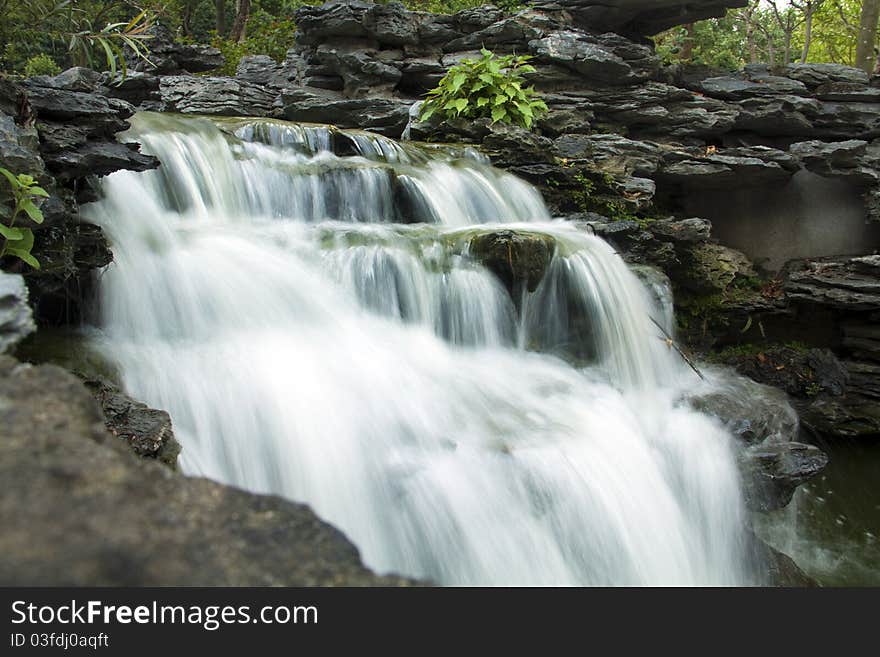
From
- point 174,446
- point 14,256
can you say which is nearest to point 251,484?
point 174,446

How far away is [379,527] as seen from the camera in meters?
3.18

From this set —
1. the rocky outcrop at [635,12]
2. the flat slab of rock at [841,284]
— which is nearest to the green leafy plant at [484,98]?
the rocky outcrop at [635,12]

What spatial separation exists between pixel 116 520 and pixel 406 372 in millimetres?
3264

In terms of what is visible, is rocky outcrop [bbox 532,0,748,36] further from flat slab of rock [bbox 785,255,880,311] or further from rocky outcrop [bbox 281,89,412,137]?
flat slab of rock [bbox 785,255,880,311]

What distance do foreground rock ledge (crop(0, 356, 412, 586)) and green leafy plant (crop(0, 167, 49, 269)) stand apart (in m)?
1.68

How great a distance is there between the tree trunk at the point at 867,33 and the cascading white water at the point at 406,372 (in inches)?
417

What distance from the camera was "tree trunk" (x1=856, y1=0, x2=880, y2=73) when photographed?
40.9 feet

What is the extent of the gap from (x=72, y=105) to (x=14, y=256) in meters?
1.47

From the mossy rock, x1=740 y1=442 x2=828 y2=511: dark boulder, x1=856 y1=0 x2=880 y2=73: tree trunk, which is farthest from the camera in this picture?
x1=856 y1=0 x2=880 y2=73: tree trunk

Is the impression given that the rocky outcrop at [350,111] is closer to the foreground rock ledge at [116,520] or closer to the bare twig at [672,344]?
the bare twig at [672,344]

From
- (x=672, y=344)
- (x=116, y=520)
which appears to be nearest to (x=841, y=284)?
(x=672, y=344)

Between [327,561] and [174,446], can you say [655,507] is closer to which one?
[174,446]

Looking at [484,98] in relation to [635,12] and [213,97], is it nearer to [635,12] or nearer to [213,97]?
[635,12]

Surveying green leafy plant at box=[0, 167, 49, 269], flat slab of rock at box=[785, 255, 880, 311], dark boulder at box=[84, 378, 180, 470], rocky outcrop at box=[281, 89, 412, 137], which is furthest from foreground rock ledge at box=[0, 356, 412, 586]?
rocky outcrop at box=[281, 89, 412, 137]
